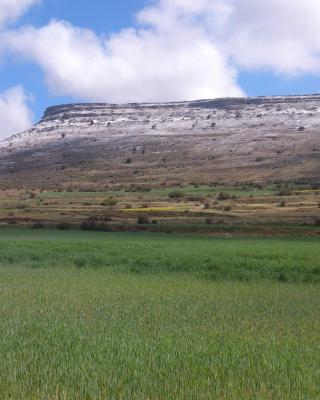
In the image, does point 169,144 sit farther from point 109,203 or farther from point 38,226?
point 38,226

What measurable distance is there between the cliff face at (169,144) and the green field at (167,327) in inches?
2575

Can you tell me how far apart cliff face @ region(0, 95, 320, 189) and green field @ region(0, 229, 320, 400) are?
215ft

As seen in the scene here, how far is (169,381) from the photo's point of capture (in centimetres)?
834

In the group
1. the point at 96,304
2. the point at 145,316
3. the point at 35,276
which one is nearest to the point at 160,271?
the point at 35,276

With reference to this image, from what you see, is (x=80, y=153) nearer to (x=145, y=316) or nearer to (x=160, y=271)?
(x=160, y=271)

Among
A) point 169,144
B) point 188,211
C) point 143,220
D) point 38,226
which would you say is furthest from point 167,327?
point 169,144

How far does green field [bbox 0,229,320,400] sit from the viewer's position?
8227mm

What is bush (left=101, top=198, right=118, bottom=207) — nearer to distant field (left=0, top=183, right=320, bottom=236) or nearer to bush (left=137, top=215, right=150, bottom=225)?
distant field (left=0, top=183, right=320, bottom=236)

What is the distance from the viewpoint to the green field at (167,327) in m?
8.23

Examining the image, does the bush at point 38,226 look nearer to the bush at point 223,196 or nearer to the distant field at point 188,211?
the distant field at point 188,211

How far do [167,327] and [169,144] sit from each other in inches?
4216

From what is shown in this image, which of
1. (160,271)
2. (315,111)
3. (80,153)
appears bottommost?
(160,271)

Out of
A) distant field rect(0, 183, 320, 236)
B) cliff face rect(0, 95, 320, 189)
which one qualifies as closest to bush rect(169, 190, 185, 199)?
distant field rect(0, 183, 320, 236)

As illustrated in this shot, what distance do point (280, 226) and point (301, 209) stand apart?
10473 millimetres
